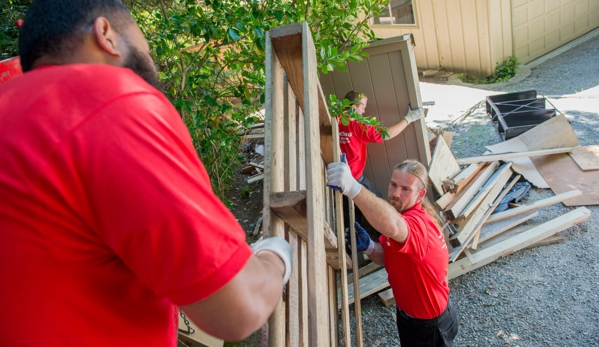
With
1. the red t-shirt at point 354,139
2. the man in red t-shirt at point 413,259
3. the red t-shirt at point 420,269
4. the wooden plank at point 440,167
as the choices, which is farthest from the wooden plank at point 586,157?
the red t-shirt at point 420,269

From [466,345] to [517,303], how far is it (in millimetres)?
762

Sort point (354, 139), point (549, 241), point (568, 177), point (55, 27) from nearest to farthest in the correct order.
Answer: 1. point (55, 27)
2. point (549, 241)
3. point (354, 139)
4. point (568, 177)

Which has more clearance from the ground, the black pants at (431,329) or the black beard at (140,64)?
the black beard at (140,64)

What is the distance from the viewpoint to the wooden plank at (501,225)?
5.04 metres

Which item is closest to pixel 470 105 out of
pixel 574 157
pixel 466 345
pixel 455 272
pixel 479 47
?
pixel 479 47

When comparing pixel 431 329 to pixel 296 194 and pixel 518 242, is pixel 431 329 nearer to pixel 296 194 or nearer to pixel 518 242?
pixel 296 194

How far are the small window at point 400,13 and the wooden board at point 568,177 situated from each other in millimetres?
7709

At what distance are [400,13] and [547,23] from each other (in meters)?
4.17

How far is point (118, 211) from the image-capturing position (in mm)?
787

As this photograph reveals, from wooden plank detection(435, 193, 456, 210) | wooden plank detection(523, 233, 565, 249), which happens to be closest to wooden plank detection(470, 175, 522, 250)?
wooden plank detection(435, 193, 456, 210)

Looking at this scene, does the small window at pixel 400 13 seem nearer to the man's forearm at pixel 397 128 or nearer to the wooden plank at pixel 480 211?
the wooden plank at pixel 480 211

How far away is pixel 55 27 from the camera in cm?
102

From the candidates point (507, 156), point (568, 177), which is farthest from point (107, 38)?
point (568, 177)

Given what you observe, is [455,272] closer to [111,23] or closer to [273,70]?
[273,70]
